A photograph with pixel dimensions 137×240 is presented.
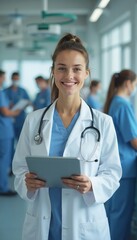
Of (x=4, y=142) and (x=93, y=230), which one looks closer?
(x=93, y=230)

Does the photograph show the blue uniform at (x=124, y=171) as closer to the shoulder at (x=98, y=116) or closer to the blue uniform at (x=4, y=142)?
the shoulder at (x=98, y=116)

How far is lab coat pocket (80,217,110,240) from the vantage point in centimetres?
142

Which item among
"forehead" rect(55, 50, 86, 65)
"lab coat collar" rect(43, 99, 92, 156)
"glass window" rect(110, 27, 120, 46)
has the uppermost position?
"glass window" rect(110, 27, 120, 46)

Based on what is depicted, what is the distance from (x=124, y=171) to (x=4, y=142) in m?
1.79

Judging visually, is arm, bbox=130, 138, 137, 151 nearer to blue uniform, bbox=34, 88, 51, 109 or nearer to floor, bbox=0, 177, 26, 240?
floor, bbox=0, 177, 26, 240

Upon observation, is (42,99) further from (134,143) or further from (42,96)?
(134,143)

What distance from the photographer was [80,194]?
4.64 feet

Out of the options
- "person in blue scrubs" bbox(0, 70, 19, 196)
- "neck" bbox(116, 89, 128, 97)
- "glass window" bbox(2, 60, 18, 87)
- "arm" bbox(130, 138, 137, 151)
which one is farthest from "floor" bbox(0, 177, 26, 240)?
"glass window" bbox(2, 60, 18, 87)

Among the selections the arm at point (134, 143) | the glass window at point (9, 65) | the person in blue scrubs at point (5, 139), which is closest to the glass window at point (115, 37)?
the glass window at point (9, 65)

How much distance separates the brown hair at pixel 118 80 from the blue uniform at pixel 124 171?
10cm

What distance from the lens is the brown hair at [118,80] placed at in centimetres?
246

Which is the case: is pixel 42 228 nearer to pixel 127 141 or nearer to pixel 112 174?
pixel 112 174

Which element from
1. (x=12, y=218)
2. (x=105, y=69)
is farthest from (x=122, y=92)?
(x=105, y=69)

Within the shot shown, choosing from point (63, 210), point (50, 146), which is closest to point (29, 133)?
point (50, 146)
